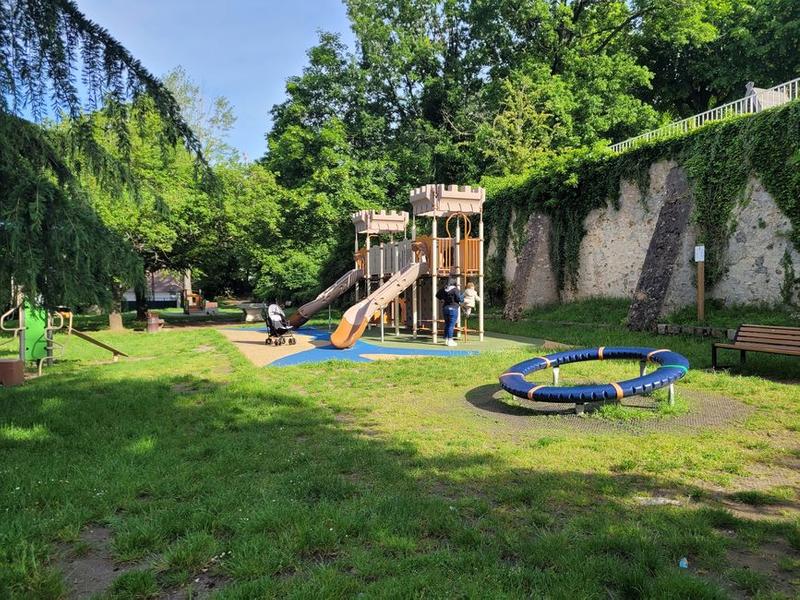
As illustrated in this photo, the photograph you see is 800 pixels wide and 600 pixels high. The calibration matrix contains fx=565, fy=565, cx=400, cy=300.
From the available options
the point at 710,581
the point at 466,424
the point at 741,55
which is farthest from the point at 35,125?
the point at 741,55

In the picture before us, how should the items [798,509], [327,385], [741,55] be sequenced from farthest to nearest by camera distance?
1. [741,55]
2. [327,385]
3. [798,509]

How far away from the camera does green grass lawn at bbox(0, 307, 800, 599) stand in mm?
2596

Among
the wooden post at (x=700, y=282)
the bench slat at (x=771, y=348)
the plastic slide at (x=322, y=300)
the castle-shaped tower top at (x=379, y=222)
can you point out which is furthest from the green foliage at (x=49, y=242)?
the castle-shaped tower top at (x=379, y=222)

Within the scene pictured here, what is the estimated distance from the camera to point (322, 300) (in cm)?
1938

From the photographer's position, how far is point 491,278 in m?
22.5

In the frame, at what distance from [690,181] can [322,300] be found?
11621 millimetres

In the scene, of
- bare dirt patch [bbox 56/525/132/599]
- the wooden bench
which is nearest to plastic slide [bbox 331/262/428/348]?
the wooden bench

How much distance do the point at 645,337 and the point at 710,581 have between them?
1071 centimetres

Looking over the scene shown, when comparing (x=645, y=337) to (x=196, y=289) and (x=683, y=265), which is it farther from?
(x=196, y=289)

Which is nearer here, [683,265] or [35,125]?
[35,125]

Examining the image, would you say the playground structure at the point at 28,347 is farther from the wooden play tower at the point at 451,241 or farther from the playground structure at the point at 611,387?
the wooden play tower at the point at 451,241

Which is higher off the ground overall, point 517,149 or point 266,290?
point 517,149

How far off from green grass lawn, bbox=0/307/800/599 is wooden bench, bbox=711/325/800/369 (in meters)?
0.61

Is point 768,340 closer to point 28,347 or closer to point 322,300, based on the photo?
point 28,347
